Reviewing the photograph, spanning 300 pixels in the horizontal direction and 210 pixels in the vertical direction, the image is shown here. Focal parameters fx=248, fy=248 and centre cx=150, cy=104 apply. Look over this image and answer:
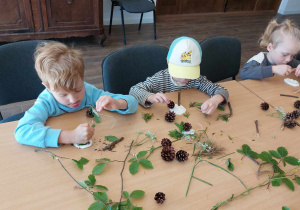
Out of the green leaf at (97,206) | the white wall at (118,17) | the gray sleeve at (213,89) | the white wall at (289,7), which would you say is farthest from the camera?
the white wall at (289,7)

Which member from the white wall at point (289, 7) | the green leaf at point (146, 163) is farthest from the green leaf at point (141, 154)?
the white wall at point (289, 7)

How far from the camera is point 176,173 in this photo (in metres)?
0.89

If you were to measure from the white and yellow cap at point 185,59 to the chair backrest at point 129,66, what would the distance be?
331mm

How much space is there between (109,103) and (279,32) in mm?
1333

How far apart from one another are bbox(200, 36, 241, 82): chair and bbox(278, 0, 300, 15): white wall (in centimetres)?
517

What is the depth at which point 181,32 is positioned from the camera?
14.4ft

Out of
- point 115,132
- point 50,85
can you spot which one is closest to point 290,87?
point 115,132

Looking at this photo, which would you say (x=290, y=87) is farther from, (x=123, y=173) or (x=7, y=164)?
(x=7, y=164)

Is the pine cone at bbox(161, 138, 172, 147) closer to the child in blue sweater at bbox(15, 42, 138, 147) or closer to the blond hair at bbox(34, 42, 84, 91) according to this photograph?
the child in blue sweater at bbox(15, 42, 138, 147)

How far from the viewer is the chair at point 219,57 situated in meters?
1.71

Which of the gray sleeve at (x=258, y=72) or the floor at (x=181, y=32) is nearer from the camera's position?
the gray sleeve at (x=258, y=72)

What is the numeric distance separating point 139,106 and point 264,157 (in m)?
0.59

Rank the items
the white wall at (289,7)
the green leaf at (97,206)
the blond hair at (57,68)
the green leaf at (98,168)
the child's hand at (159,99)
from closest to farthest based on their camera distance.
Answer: the green leaf at (97,206) < the green leaf at (98,168) < the blond hair at (57,68) < the child's hand at (159,99) < the white wall at (289,7)

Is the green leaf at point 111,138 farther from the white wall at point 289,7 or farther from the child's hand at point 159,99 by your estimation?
the white wall at point 289,7
